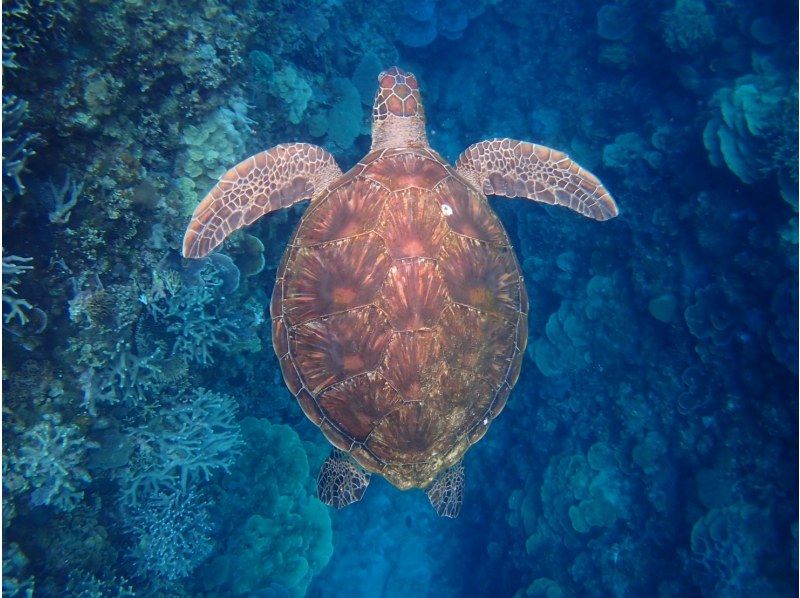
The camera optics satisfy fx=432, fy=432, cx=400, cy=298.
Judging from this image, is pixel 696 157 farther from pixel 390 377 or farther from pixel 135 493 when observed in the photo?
pixel 135 493

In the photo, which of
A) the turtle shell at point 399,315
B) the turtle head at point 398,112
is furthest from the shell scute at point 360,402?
the turtle head at point 398,112

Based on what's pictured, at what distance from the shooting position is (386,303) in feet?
10.3

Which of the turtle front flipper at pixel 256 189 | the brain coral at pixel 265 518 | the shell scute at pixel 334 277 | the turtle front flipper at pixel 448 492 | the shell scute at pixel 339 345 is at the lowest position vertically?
the brain coral at pixel 265 518

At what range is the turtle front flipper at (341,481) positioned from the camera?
415cm

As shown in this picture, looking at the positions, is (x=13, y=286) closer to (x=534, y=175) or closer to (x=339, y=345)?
(x=339, y=345)

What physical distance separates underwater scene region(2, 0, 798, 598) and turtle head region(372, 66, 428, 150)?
2 centimetres

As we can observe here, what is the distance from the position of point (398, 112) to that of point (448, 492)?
3987 millimetres

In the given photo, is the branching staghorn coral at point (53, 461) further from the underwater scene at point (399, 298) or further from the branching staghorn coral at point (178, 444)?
the branching staghorn coral at point (178, 444)

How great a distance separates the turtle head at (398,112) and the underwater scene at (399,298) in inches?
1.0

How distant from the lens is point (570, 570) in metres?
6.18

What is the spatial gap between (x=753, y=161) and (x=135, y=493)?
7.11 m

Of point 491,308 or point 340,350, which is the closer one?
point 340,350

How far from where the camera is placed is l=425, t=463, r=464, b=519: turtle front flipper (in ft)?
14.7

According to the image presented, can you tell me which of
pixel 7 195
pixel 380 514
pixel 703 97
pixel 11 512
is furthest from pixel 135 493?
pixel 703 97
